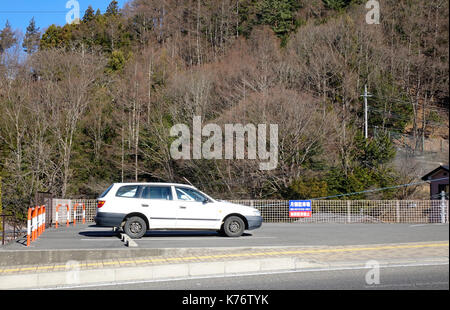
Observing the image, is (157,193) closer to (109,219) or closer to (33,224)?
(109,219)

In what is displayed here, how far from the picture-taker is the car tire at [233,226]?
613 inches

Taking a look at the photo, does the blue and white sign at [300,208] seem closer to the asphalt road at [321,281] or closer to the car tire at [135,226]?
the car tire at [135,226]

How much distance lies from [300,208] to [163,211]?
12.9m

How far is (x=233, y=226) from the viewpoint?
1566 centimetres

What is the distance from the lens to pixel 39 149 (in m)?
40.8

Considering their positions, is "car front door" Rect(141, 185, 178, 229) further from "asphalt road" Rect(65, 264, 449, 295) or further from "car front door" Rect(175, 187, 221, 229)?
"asphalt road" Rect(65, 264, 449, 295)

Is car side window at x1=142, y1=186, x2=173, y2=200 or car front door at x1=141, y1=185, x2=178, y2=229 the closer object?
car front door at x1=141, y1=185, x2=178, y2=229

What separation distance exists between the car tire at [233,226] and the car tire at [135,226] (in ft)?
8.23

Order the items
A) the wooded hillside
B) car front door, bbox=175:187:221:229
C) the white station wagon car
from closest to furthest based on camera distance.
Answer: the white station wagon car
car front door, bbox=175:187:221:229
the wooded hillside

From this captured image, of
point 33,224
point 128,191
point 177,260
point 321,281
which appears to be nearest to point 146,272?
point 177,260

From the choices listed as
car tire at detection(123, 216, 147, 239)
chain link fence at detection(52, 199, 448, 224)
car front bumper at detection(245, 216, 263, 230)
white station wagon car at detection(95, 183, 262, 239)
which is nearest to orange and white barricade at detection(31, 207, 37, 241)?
white station wagon car at detection(95, 183, 262, 239)

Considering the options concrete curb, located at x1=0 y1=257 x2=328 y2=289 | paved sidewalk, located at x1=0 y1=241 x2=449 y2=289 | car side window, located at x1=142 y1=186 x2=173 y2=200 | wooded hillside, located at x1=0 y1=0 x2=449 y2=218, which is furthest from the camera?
wooded hillside, located at x1=0 y1=0 x2=449 y2=218

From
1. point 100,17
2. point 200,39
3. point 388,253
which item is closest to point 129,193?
point 388,253

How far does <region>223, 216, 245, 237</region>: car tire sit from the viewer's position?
15.6m
